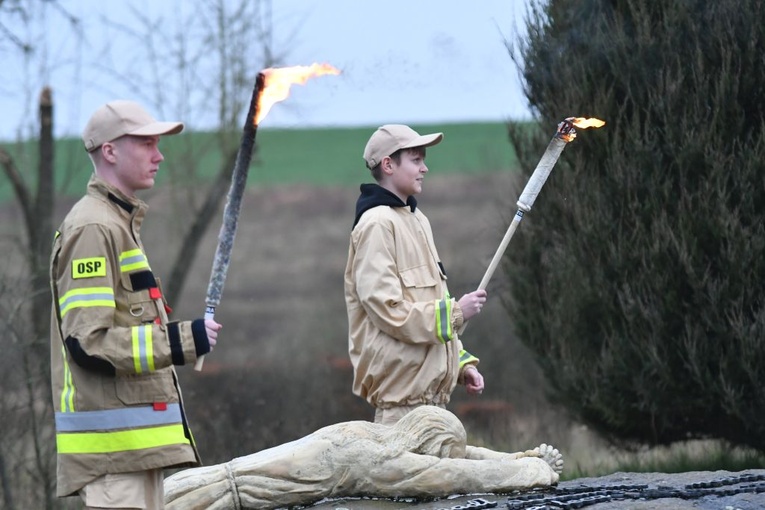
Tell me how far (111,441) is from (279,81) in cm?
155

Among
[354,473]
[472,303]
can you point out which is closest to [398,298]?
[472,303]


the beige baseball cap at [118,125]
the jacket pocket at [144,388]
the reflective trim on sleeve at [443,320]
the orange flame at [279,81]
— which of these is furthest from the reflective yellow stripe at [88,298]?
the reflective trim on sleeve at [443,320]

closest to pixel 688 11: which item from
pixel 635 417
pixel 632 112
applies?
pixel 632 112

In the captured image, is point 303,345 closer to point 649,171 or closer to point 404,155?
point 649,171

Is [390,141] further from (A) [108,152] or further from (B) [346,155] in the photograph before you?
(B) [346,155]

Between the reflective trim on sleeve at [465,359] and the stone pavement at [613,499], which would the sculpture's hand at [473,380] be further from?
the stone pavement at [613,499]

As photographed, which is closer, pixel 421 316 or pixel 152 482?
pixel 152 482

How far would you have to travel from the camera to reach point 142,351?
460 centimetres

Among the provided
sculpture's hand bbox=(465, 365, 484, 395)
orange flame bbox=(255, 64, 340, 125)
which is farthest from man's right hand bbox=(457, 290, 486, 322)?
orange flame bbox=(255, 64, 340, 125)

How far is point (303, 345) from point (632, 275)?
19.5ft

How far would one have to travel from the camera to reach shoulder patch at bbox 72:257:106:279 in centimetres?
464

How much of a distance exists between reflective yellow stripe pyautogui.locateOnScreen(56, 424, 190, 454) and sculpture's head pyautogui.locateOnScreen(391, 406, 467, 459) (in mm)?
1834

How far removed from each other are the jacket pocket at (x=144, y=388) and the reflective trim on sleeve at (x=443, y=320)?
1.74 m

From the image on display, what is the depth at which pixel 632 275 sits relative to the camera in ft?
27.9
